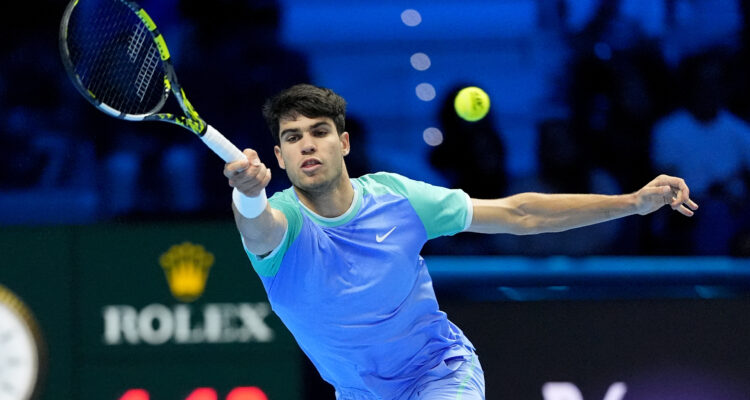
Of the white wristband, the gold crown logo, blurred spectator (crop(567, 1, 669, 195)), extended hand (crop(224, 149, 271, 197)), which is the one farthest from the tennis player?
blurred spectator (crop(567, 1, 669, 195))

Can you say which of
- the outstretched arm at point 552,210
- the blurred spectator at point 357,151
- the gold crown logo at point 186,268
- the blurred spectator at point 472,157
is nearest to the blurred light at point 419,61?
the blurred spectator at point 472,157

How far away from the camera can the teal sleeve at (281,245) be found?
12.4 ft

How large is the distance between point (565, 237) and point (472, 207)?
2308 millimetres

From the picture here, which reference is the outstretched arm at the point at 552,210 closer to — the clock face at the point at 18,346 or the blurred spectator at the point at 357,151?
the blurred spectator at the point at 357,151

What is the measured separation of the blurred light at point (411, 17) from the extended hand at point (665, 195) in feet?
8.80

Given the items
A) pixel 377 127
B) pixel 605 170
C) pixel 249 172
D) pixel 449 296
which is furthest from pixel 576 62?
pixel 249 172

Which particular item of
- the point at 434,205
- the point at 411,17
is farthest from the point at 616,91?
the point at 434,205

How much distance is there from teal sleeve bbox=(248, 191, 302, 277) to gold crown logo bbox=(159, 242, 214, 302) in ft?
6.28

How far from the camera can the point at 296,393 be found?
5727mm

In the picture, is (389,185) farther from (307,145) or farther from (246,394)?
(246,394)

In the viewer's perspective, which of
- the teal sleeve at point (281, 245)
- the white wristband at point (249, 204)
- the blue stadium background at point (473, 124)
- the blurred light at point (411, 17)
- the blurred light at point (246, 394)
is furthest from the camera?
the blurred light at point (411, 17)

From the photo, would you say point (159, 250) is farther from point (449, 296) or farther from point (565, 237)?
point (565, 237)

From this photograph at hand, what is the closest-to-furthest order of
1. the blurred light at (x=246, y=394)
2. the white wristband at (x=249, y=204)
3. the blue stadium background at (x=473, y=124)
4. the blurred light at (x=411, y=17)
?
1. the white wristband at (x=249, y=204)
2. the blurred light at (x=246, y=394)
3. the blue stadium background at (x=473, y=124)
4. the blurred light at (x=411, y=17)

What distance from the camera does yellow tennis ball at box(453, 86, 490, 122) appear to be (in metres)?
6.66
